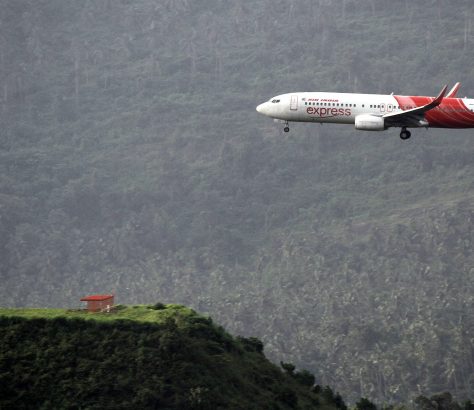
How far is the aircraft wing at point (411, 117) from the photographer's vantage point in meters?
88.1

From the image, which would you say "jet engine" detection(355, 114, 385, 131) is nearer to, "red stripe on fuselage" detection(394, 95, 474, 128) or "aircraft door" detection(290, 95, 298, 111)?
"red stripe on fuselage" detection(394, 95, 474, 128)

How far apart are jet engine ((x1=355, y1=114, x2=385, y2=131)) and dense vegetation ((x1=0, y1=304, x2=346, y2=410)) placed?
25.6 metres

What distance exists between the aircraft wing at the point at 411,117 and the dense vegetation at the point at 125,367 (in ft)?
90.1

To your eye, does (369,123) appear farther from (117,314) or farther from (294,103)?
(117,314)

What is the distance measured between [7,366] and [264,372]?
54.9ft

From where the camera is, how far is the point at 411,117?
294 feet

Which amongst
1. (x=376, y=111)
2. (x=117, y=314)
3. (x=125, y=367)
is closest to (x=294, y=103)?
(x=376, y=111)

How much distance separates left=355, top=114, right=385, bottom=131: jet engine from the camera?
3506 inches

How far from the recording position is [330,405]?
74875 mm

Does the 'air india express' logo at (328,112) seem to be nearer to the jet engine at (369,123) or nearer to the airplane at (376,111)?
the airplane at (376,111)

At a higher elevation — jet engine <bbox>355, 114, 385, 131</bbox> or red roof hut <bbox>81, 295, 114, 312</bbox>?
jet engine <bbox>355, 114, 385, 131</bbox>

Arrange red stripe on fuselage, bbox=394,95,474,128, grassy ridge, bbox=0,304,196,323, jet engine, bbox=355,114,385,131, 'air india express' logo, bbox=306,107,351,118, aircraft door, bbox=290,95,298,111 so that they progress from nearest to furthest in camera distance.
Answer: grassy ridge, bbox=0,304,196,323 → jet engine, bbox=355,114,385,131 → 'air india express' logo, bbox=306,107,351,118 → red stripe on fuselage, bbox=394,95,474,128 → aircraft door, bbox=290,95,298,111

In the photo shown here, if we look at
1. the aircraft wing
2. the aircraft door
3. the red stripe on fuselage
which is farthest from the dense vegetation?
the red stripe on fuselage

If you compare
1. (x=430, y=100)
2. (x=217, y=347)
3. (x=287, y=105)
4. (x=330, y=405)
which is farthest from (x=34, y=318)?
(x=430, y=100)
